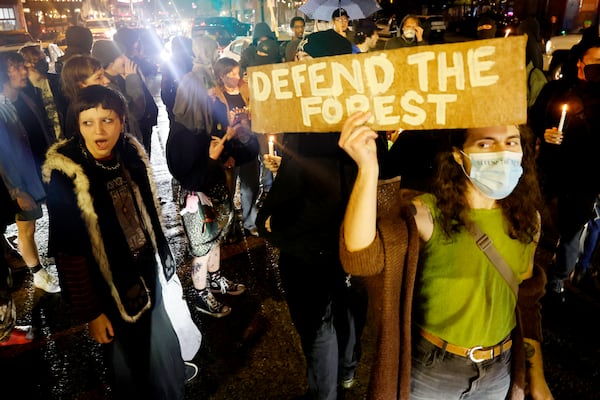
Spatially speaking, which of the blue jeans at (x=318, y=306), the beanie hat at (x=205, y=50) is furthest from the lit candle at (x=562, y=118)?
the beanie hat at (x=205, y=50)

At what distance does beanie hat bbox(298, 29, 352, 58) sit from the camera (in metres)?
2.59

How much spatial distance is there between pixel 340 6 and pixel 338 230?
4.75 metres

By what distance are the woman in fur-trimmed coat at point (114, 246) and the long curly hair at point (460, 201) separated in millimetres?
1721

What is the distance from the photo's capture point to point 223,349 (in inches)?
152

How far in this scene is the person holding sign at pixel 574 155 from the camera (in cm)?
398

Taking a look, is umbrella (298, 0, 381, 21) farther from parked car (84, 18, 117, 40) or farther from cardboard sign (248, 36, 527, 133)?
parked car (84, 18, 117, 40)

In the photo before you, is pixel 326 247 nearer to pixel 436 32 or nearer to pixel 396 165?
pixel 396 165

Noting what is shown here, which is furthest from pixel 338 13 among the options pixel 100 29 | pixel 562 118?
pixel 100 29

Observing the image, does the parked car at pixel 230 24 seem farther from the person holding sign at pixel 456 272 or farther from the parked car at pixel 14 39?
the person holding sign at pixel 456 272

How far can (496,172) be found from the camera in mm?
1911

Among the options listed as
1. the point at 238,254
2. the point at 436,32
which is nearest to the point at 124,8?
the point at 436,32

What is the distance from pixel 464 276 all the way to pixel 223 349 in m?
2.53

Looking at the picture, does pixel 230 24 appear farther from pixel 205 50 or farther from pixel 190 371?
pixel 190 371

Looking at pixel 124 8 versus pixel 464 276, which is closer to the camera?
A: pixel 464 276
